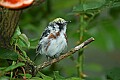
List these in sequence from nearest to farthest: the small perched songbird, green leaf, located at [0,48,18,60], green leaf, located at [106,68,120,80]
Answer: green leaf, located at [0,48,18,60], the small perched songbird, green leaf, located at [106,68,120,80]

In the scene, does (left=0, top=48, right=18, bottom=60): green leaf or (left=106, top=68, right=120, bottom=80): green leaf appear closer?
(left=0, top=48, right=18, bottom=60): green leaf

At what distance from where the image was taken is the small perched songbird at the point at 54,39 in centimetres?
150

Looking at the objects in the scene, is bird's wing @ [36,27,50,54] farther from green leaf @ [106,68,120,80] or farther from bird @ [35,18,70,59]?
green leaf @ [106,68,120,80]

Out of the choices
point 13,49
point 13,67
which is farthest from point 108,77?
point 13,67

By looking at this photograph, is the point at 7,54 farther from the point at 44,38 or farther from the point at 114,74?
the point at 114,74

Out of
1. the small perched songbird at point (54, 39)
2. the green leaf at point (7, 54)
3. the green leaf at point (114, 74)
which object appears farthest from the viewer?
the green leaf at point (114, 74)

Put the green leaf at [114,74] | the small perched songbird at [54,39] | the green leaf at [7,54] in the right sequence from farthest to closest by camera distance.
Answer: the green leaf at [114,74] → the small perched songbird at [54,39] → the green leaf at [7,54]

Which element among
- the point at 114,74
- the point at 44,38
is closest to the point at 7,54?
the point at 44,38

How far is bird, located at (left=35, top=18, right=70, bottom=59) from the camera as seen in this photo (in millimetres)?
1502

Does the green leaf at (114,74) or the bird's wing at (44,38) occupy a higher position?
the bird's wing at (44,38)

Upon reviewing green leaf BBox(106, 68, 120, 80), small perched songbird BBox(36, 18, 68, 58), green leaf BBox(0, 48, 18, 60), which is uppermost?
small perched songbird BBox(36, 18, 68, 58)

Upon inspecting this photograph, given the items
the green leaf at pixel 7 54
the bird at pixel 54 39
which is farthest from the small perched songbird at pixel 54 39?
the green leaf at pixel 7 54

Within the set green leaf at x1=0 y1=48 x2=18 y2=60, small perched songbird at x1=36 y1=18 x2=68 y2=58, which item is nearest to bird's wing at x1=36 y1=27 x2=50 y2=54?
small perched songbird at x1=36 y1=18 x2=68 y2=58

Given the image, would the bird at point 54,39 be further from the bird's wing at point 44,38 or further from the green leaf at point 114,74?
the green leaf at point 114,74
